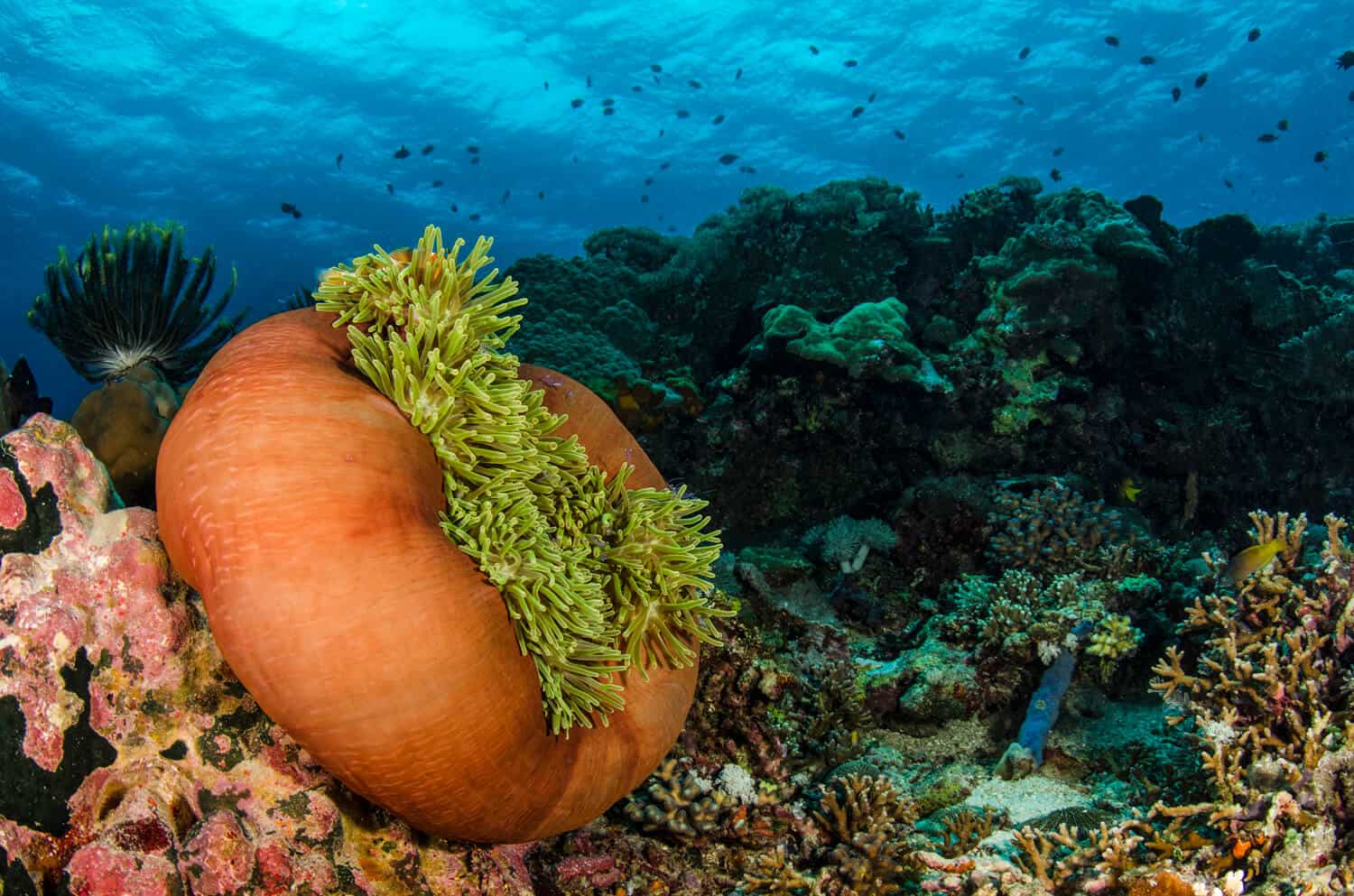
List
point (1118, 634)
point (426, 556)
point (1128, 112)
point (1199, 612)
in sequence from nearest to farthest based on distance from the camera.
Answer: point (426, 556) < point (1199, 612) < point (1118, 634) < point (1128, 112)

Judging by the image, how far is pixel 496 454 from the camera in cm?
242

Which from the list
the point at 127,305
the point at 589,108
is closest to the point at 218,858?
the point at 127,305

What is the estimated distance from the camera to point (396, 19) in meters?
32.7

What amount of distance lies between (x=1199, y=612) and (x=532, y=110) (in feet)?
140

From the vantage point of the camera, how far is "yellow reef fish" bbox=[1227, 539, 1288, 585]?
4195 millimetres

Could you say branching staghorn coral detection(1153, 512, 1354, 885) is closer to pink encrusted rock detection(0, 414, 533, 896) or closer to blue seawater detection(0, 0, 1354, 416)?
pink encrusted rock detection(0, 414, 533, 896)

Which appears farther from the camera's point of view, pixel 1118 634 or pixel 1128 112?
pixel 1128 112

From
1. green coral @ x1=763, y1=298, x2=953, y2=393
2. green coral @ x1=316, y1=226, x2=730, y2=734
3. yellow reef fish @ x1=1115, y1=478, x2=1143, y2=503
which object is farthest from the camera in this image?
yellow reef fish @ x1=1115, y1=478, x2=1143, y2=503

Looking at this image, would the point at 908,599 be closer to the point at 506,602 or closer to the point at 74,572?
the point at 506,602

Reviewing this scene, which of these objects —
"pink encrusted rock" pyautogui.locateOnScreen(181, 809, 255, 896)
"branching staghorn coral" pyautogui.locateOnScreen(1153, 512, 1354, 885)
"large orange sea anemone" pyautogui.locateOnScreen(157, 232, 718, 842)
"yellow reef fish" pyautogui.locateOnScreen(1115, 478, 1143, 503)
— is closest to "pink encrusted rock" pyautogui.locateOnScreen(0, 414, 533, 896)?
"pink encrusted rock" pyautogui.locateOnScreen(181, 809, 255, 896)

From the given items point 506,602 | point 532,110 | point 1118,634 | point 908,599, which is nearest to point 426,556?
point 506,602

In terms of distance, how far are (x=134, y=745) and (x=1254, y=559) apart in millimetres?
5674

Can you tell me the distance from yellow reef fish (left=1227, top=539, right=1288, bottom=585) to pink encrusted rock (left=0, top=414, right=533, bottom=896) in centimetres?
488

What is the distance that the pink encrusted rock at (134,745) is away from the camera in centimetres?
196
